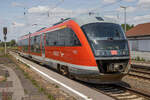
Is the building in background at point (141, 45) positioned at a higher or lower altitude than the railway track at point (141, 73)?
higher

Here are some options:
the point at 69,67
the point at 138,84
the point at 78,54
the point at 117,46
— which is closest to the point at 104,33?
the point at 117,46

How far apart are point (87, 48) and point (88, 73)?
41.9 inches

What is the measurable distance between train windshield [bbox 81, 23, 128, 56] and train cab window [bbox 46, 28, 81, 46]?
73cm

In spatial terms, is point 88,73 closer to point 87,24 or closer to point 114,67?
point 114,67

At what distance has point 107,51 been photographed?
8.45 m

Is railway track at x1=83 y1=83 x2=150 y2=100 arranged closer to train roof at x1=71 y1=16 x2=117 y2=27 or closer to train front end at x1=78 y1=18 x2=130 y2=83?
train front end at x1=78 y1=18 x2=130 y2=83

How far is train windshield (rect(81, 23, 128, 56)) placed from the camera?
8.52 m

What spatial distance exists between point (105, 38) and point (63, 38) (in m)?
3.03

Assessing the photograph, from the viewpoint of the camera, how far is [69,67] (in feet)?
33.2

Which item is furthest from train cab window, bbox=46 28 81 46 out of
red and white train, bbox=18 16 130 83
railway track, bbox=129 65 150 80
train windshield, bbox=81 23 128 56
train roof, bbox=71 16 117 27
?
railway track, bbox=129 65 150 80

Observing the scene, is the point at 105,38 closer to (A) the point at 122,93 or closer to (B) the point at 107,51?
(B) the point at 107,51

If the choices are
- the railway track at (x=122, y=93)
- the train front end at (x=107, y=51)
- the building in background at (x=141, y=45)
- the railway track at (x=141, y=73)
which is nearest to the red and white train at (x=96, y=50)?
the train front end at (x=107, y=51)

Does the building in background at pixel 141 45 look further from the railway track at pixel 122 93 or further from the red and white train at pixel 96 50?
the red and white train at pixel 96 50

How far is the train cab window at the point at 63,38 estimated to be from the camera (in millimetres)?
9677
